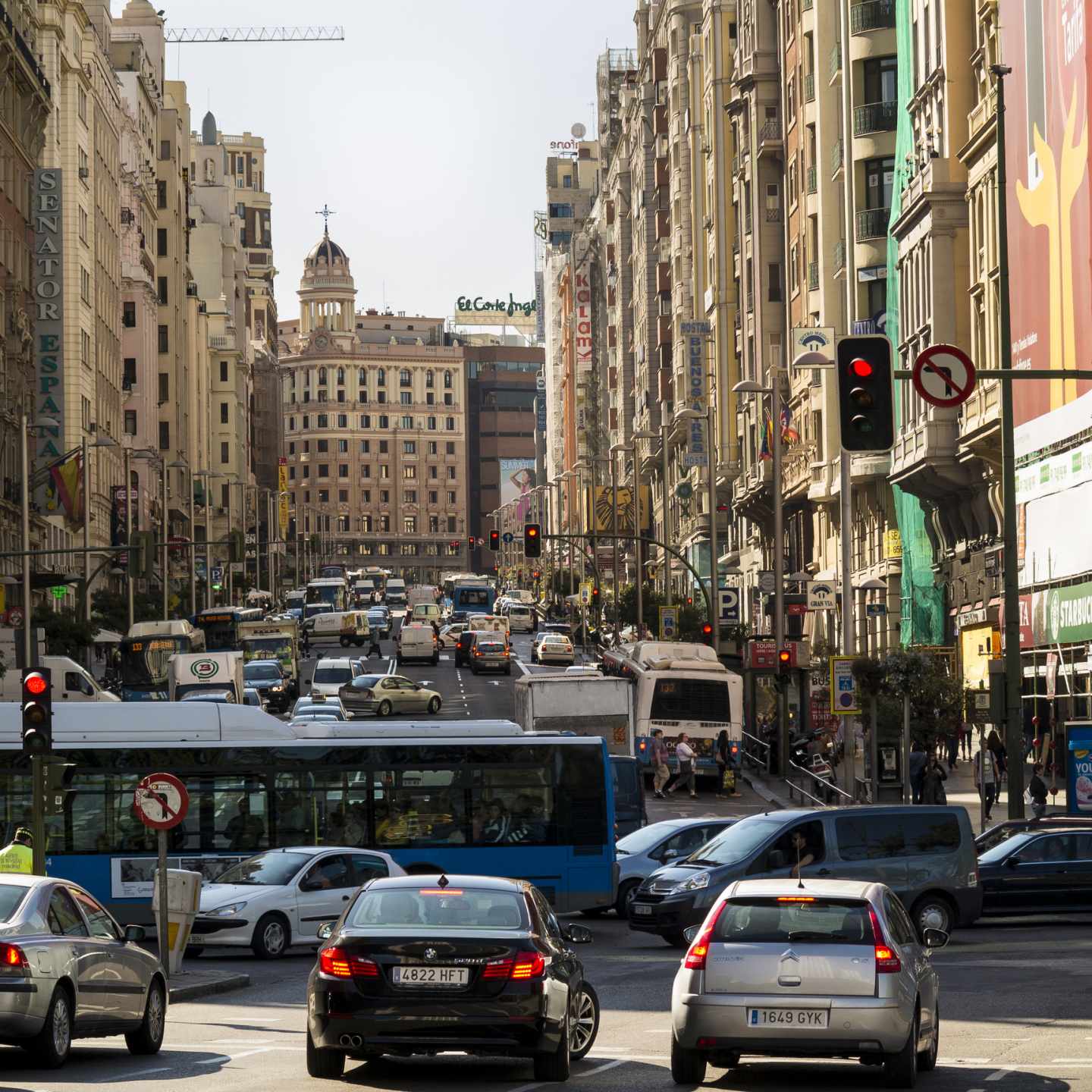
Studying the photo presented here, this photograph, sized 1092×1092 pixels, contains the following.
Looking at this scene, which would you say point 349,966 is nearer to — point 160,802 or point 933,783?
point 160,802

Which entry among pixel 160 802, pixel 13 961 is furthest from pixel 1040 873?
pixel 13 961

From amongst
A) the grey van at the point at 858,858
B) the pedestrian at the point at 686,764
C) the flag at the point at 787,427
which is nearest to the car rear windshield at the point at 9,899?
the grey van at the point at 858,858

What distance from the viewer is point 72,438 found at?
102938 millimetres

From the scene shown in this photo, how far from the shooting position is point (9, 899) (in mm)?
15242

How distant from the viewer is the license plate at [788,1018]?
13945mm

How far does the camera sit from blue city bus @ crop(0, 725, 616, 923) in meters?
28.6

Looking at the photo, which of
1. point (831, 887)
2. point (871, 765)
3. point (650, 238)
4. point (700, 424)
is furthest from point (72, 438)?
point (831, 887)

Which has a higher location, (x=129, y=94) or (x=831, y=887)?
(x=129, y=94)

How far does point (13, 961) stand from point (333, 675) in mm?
61170

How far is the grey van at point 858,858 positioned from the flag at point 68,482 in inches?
1875

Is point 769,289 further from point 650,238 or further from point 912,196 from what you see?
point 650,238

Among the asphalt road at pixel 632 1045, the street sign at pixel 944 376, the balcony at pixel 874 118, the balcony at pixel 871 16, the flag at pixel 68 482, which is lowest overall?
the asphalt road at pixel 632 1045

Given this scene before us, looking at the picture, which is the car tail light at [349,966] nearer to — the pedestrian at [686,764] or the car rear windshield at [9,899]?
the car rear windshield at [9,899]

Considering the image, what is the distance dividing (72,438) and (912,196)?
55223 millimetres
